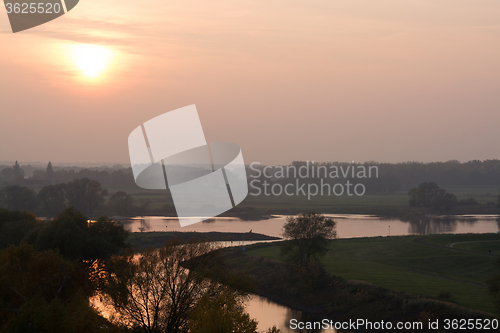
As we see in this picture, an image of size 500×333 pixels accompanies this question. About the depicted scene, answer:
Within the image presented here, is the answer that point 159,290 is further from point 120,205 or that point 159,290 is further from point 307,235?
point 120,205

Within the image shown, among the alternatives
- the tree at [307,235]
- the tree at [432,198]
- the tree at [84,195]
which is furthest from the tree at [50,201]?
the tree at [432,198]

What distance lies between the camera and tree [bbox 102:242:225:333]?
2333 centimetres

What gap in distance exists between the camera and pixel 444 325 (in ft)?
88.7

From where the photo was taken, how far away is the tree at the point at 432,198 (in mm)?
118000

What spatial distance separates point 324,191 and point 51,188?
377 feet

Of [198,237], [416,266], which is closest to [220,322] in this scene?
[416,266]

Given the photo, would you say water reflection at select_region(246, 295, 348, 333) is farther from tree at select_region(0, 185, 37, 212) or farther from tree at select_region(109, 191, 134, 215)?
tree at select_region(109, 191, 134, 215)

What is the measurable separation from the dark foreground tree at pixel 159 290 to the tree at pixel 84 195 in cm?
8730

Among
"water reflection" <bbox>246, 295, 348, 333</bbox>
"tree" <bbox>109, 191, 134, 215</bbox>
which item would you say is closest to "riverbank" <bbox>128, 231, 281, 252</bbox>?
"water reflection" <bbox>246, 295, 348, 333</bbox>

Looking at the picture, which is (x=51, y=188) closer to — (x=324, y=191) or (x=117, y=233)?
(x=117, y=233)

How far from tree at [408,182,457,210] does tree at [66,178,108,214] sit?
78918 mm

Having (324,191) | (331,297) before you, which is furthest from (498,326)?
(324,191)

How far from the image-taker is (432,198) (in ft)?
395

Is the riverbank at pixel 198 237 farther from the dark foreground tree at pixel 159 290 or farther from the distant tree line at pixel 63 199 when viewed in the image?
the dark foreground tree at pixel 159 290
